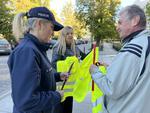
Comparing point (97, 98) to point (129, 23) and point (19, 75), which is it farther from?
point (19, 75)

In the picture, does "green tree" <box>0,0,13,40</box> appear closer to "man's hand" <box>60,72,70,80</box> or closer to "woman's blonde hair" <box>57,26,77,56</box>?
"woman's blonde hair" <box>57,26,77,56</box>

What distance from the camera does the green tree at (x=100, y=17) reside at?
4778cm

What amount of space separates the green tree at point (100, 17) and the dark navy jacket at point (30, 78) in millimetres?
44391

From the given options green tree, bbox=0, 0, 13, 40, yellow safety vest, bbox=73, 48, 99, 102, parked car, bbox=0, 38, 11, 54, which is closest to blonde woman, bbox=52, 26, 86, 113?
yellow safety vest, bbox=73, 48, 99, 102

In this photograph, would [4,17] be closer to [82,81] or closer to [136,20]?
[82,81]

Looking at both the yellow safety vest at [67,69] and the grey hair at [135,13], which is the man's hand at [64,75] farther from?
the grey hair at [135,13]

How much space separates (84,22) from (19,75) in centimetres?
4756

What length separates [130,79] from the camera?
3072 millimetres

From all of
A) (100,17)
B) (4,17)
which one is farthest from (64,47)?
(100,17)

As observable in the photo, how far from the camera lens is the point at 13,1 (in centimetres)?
4569

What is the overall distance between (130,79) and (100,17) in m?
45.3

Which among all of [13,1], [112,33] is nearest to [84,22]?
[112,33]

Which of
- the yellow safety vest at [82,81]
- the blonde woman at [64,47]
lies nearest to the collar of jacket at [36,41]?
the yellow safety vest at [82,81]

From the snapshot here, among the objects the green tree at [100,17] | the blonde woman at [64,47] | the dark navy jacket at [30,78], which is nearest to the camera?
the dark navy jacket at [30,78]
